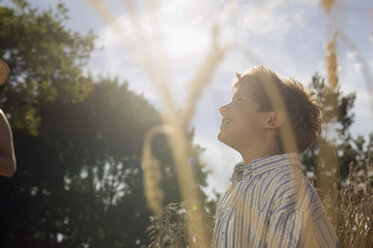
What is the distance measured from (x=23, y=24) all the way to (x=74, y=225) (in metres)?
10.5

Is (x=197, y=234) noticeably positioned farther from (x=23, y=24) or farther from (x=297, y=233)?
(x=23, y=24)

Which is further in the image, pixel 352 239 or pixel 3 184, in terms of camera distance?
pixel 3 184

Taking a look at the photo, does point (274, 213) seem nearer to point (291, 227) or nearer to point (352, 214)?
point (291, 227)

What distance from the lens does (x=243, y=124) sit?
2164mm

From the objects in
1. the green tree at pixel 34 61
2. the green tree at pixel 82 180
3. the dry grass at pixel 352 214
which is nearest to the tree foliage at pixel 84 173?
the green tree at pixel 82 180

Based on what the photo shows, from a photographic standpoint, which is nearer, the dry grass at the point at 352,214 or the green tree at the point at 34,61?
the dry grass at the point at 352,214

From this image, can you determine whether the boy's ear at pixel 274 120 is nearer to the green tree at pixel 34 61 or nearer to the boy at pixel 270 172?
the boy at pixel 270 172

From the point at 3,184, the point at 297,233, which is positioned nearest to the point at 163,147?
the point at 3,184

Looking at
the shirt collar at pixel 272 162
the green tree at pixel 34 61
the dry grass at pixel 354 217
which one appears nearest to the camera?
the shirt collar at pixel 272 162

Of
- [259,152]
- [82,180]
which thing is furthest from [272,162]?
[82,180]

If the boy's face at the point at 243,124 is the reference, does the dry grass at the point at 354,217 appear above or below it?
below

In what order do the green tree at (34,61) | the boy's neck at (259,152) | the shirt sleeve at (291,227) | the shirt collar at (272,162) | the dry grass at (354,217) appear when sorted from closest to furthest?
the shirt sleeve at (291,227) → the shirt collar at (272,162) → the boy's neck at (259,152) → the dry grass at (354,217) → the green tree at (34,61)

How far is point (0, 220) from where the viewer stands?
21000mm

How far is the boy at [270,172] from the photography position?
1595mm
